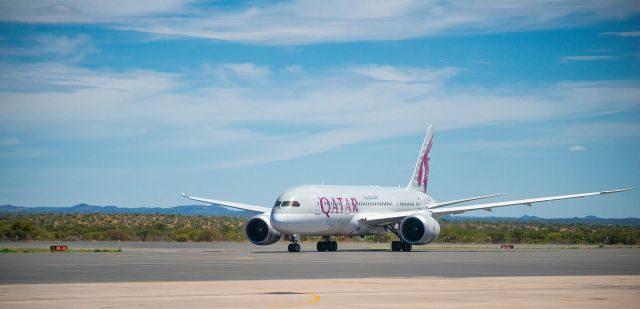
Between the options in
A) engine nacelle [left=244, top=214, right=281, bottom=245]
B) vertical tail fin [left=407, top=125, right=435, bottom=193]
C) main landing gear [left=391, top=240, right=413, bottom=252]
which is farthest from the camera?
vertical tail fin [left=407, top=125, right=435, bottom=193]

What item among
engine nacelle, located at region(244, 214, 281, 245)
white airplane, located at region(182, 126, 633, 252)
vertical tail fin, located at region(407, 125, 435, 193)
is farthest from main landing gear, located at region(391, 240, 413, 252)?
vertical tail fin, located at region(407, 125, 435, 193)

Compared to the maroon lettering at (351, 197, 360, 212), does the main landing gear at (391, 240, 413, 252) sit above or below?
below

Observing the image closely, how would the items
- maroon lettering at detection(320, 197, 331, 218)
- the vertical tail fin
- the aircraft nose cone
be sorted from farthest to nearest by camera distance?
1. the vertical tail fin
2. maroon lettering at detection(320, 197, 331, 218)
3. the aircraft nose cone

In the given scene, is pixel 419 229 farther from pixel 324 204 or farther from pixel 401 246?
pixel 324 204

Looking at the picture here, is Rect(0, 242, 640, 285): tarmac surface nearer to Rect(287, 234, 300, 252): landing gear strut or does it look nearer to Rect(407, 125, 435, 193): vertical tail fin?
Rect(287, 234, 300, 252): landing gear strut

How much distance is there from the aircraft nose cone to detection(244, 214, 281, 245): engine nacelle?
285 centimetres

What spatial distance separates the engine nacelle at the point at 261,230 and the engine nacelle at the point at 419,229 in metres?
7.17

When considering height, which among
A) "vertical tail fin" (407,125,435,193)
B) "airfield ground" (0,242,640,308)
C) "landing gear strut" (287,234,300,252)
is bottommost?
"airfield ground" (0,242,640,308)

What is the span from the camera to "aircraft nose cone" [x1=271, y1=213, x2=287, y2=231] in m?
56.6

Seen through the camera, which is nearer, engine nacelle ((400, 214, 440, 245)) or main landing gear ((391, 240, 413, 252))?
engine nacelle ((400, 214, 440, 245))

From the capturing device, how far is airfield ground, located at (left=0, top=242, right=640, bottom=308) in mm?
22078

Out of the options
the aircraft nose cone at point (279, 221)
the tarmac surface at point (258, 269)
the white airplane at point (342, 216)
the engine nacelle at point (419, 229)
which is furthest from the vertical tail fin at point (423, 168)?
the tarmac surface at point (258, 269)

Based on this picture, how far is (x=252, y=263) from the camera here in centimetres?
4053

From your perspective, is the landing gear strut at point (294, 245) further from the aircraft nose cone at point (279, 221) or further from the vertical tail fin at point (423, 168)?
the vertical tail fin at point (423, 168)
